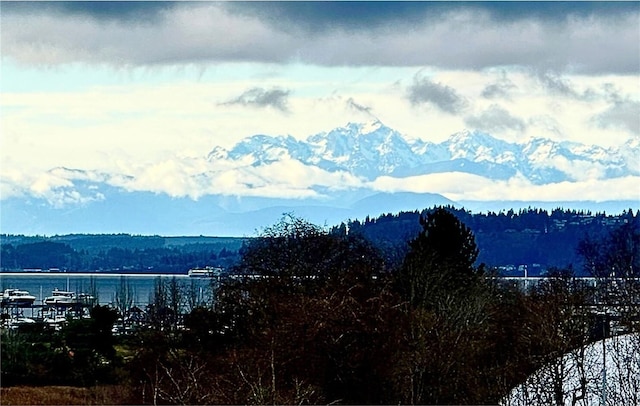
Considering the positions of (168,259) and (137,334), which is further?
(168,259)

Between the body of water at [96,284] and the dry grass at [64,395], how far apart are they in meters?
10.9

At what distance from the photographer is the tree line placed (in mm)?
17797

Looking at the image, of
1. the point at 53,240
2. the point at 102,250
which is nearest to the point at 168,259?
the point at 102,250

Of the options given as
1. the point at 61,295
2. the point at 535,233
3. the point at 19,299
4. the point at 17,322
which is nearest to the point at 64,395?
the point at 17,322

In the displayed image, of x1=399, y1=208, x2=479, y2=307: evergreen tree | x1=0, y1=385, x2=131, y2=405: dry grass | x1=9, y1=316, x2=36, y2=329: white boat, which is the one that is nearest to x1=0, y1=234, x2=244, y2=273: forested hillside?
x1=399, y1=208, x2=479, y2=307: evergreen tree

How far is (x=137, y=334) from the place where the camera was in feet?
73.3

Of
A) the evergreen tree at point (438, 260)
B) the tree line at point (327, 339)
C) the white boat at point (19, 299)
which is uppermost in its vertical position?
the evergreen tree at point (438, 260)

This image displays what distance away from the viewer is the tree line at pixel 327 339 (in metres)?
17.8

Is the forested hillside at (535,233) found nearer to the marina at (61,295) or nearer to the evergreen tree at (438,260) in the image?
the marina at (61,295)

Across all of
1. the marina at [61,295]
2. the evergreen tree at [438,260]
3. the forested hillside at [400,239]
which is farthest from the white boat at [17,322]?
the forested hillside at [400,239]

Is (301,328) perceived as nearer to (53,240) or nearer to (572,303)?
(572,303)

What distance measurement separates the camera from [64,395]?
Answer: 61.1ft

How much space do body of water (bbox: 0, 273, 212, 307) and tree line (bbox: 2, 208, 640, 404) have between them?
330 inches

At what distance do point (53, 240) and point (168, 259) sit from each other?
16.3 metres
